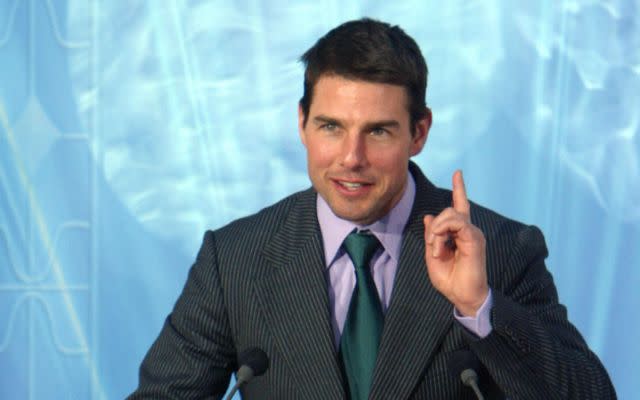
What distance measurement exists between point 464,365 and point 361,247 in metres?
0.35

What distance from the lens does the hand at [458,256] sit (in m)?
1.73

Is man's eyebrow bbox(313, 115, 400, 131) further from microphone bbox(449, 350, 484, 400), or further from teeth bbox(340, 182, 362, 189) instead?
microphone bbox(449, 350, 484, 400)

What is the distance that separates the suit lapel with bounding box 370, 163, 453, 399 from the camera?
1896 millimetres

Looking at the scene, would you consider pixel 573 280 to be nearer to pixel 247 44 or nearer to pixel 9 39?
pixel 247 44

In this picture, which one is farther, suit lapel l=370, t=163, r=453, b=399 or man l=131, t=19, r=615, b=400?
suit lapel l=370, t=163, r=453, b=399

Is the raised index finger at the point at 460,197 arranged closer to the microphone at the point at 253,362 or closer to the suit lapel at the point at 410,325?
the suit lapel at the point at 410,325

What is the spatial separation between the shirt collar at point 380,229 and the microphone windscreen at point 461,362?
29cm

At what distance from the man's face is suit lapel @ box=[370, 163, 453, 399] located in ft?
0.41

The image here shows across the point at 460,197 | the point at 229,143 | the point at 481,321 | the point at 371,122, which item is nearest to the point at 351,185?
the point at 371,122

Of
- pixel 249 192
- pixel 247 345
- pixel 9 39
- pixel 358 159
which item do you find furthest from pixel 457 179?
pixel 9 39

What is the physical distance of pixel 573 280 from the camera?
3.13m

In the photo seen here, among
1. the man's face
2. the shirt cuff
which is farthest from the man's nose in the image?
the shirt cuff

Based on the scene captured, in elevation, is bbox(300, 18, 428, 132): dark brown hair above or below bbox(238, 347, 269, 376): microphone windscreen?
above

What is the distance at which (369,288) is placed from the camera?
6.49ft
